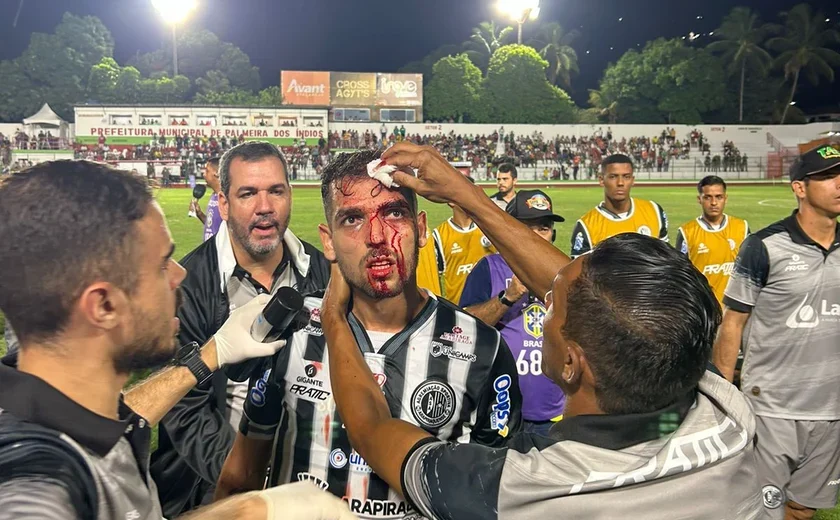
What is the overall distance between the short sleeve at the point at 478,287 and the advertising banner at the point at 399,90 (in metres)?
53.8

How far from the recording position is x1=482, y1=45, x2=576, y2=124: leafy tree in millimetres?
60469

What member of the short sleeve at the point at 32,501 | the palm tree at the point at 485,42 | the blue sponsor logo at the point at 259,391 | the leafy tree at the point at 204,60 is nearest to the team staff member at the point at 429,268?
the blue sponsor logo at the point at 259,391

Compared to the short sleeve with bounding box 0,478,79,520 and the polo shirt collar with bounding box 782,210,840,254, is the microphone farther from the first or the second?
the polo shirt collar with bounding box 782,210,840,254

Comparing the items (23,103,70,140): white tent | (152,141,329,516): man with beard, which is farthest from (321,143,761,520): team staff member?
(23,103,70,140): white tent

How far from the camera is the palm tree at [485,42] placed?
73750 mm

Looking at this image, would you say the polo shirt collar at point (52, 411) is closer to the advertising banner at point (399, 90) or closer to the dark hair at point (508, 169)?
the dark hair at point (508, 169)

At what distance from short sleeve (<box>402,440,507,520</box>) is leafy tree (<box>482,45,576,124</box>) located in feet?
201

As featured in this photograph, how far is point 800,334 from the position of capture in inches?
159

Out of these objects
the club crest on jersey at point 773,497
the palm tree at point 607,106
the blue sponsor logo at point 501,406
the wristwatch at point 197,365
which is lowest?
the club crest on jersey at point 773,497

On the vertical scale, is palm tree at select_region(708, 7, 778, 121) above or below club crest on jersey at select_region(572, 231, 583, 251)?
above

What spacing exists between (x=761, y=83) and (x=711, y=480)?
225ft

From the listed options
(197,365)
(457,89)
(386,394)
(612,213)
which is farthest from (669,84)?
(197,365)

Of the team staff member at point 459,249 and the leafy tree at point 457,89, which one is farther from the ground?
the leafy tree at point 457,89

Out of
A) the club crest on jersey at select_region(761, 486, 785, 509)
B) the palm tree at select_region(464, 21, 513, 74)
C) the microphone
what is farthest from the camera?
the palm tree at select_region(464, 21, 513, 74)
